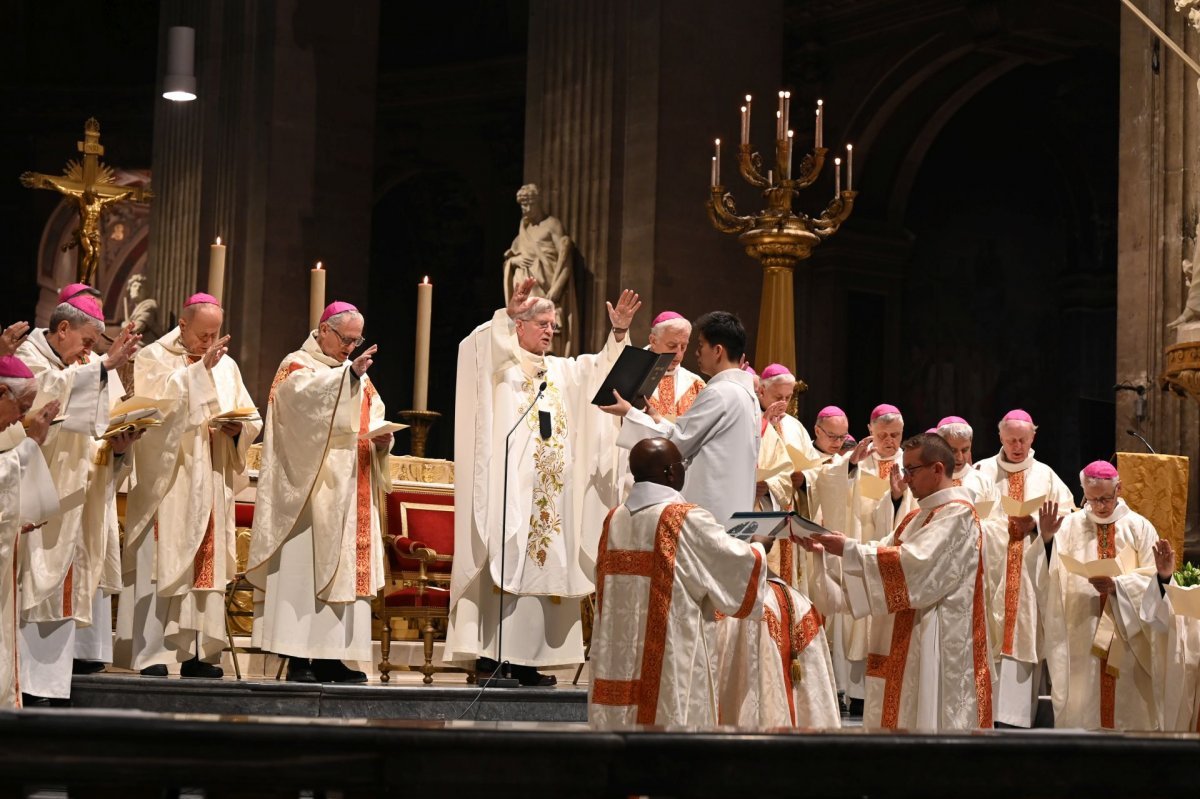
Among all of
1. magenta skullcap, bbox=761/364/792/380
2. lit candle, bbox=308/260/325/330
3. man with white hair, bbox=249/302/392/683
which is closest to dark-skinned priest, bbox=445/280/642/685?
man with white hair, bbox=249/302/392/683

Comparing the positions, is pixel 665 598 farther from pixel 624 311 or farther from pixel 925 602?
pixel 624 311

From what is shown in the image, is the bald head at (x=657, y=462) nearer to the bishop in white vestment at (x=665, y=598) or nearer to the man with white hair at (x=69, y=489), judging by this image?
the bishop in white vestment at (x=665, y=598)

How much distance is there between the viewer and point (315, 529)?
7.22m

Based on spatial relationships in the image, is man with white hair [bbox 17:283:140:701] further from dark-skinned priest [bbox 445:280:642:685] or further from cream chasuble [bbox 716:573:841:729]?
cream chasuble [bbox 716:573:841:729]

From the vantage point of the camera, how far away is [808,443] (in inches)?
340

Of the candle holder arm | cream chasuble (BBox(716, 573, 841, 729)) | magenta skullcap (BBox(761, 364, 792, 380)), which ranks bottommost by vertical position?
cream chasuble (BBox(716, 573, 841, 729))

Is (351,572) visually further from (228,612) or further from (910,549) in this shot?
(910,549)

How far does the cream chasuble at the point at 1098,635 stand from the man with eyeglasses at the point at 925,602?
7.47 feet

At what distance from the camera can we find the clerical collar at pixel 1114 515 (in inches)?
316

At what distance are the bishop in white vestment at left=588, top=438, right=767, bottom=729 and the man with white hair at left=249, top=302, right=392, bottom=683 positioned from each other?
2.16m

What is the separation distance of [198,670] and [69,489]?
996 millimetres


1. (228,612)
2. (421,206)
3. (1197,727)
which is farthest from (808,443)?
(421,206)

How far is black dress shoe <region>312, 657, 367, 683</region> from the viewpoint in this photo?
726 centimetres

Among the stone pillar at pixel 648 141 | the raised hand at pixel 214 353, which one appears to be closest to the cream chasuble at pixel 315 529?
the raised hand at pixel 214 353
